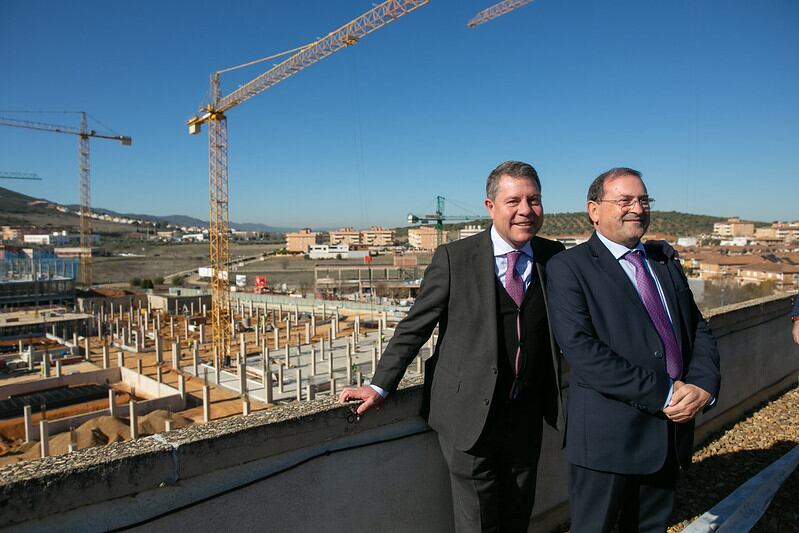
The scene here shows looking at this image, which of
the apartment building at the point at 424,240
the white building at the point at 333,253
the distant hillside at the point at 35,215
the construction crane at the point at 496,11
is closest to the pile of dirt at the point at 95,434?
the construction crane at the point at 496,11

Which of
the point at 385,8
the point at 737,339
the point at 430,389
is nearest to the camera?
the point at 430,389

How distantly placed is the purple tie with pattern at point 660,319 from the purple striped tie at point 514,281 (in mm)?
458

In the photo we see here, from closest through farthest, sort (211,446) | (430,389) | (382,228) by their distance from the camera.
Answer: (211,446), (430,389), (382,228)

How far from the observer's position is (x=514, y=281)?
7.23ft

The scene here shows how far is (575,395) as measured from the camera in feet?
6.92

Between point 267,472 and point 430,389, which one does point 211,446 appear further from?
point 430,389

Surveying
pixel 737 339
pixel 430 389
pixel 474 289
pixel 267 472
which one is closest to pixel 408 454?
pixel 430 389

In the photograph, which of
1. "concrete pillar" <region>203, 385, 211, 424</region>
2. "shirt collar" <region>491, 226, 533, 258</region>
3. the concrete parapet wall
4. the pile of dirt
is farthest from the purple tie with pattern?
"concrete pillar" <region>203, 385, 211, 424</region>

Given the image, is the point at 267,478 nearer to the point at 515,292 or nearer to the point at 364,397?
the point at 364,397

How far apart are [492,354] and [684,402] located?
0.71 m

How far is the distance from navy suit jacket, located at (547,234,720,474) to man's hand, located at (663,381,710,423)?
41mm

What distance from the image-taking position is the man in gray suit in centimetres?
214

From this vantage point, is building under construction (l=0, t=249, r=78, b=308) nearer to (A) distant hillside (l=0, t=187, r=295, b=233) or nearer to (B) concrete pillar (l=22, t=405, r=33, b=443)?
(B) concrete pillar (l=22, t=405, r=33, b=443)

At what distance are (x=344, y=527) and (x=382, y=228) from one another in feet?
531
